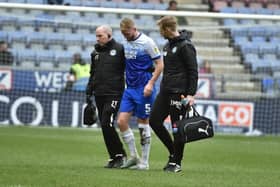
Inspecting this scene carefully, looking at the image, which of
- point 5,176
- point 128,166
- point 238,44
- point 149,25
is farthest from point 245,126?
point 5,176

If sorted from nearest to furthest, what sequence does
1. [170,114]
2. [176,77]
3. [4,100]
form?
[176,77] → [170,114] → [4,100]

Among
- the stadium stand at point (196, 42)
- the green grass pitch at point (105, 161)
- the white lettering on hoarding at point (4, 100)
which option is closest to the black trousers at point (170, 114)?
the green grass pitch at point (105, 161)

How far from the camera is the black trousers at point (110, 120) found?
1220 cm

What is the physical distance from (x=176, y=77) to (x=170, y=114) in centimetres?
55

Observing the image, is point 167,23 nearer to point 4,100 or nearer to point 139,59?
point 139,59

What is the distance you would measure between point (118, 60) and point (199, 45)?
472 inches

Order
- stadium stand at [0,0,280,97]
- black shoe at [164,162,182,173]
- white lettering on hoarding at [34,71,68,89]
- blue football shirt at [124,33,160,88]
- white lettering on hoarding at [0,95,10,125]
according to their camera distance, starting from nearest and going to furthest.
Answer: black shoe at [164,162,182,173] < blue football shirt at [124,33,160,88] < white lettering on hoarding at [0,95,10,125] < stadium stand at [0,0,280,97] < white lettering on hoarding at [34,71,68,89]

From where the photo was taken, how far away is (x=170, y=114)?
11.7m

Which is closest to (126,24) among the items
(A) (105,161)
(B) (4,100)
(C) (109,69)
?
(C) (109,69)

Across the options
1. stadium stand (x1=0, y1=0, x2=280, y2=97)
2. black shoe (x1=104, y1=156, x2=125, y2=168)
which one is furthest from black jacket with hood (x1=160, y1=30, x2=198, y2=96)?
stadium stand (x1=0, y1=0, x2=280, y2=97)

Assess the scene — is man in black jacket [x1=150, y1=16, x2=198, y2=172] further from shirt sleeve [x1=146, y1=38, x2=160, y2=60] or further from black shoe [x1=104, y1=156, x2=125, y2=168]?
black shoe [x1=104, y1=156, x2=125, y2=168]

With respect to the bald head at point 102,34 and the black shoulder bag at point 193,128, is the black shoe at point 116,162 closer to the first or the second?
the black shoulder bag at point 193,128

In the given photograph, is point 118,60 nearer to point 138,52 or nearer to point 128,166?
point 138,52

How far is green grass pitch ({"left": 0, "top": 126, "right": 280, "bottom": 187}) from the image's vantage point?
32.4 feet
